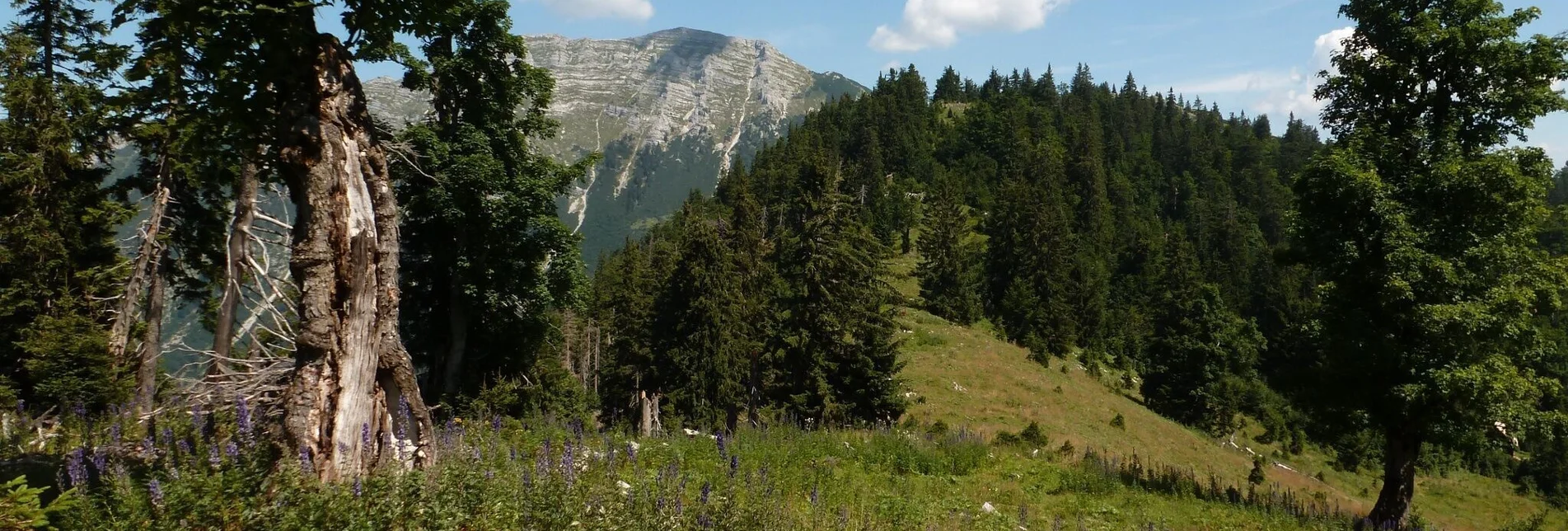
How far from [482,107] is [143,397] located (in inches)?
358

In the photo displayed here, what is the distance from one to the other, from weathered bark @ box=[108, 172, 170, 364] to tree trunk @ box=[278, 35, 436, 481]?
14.4 metres

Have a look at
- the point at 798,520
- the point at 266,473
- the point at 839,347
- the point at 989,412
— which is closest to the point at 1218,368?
the point at 989,412

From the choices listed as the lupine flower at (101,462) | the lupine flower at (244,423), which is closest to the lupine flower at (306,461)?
the lupine flower at (244,423)

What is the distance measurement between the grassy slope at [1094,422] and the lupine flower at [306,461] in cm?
3151

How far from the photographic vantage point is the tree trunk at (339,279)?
5.68 m

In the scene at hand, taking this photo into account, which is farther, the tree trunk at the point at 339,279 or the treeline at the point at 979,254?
the treeline at the point at 979,254

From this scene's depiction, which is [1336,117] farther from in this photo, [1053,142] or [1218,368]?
[1053,142]

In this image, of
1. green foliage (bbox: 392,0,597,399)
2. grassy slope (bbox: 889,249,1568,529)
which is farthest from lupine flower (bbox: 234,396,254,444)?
grassy slope (bbox: 889,249,1568,529)

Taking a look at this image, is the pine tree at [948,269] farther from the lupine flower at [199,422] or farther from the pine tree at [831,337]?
the lupine flower at [199,422]

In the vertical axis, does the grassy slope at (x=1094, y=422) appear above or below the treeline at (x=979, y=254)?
below

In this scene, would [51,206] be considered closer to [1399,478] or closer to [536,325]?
[536,325]

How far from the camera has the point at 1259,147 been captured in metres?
123

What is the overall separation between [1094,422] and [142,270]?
40.9m

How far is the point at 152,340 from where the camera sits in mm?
16703
